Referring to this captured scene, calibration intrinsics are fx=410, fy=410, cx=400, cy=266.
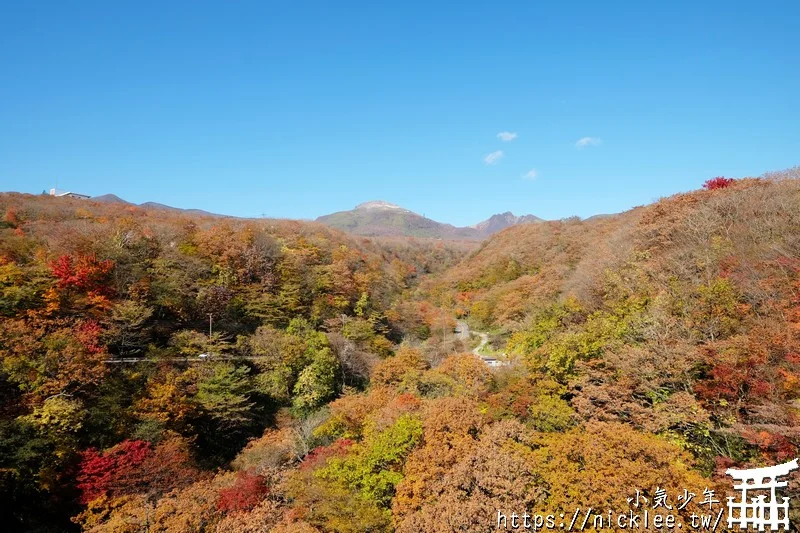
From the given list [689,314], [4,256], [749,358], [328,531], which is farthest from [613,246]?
[4,256]

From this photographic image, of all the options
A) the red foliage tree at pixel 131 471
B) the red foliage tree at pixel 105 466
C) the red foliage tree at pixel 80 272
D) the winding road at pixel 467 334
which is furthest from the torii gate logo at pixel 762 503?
the red foliage tree at pixel 80 272

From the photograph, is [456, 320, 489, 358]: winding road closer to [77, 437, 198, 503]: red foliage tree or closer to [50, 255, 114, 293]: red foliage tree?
[77, 437, 198, 503]: red foliage tree

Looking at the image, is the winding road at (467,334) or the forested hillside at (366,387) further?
the winding road at (467,334)

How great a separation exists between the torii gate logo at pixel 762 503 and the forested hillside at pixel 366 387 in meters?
0.38

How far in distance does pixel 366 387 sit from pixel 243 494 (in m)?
14.4

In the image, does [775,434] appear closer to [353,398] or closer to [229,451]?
[353,398]

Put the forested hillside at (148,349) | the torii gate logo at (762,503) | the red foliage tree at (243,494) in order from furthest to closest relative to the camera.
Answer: the forested hillside at (148,349) < the red foliage tree at (243,494) < the torii gate logo at (762,503)

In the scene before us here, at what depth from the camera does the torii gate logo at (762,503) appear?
8797 millimetres

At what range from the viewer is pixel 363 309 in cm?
3812

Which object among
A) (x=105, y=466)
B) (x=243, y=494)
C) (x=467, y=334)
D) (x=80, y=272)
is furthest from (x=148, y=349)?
(x=467, y=334)

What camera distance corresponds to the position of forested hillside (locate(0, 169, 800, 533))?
36.2 feet

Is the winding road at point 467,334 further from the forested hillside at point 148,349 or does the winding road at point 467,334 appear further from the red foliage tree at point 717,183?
the red foliage tree at point 717,183

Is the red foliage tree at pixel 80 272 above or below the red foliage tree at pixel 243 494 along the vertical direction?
above

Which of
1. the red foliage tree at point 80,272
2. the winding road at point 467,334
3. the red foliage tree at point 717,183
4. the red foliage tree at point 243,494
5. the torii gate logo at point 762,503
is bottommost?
the red foliage tree at point 243,494
